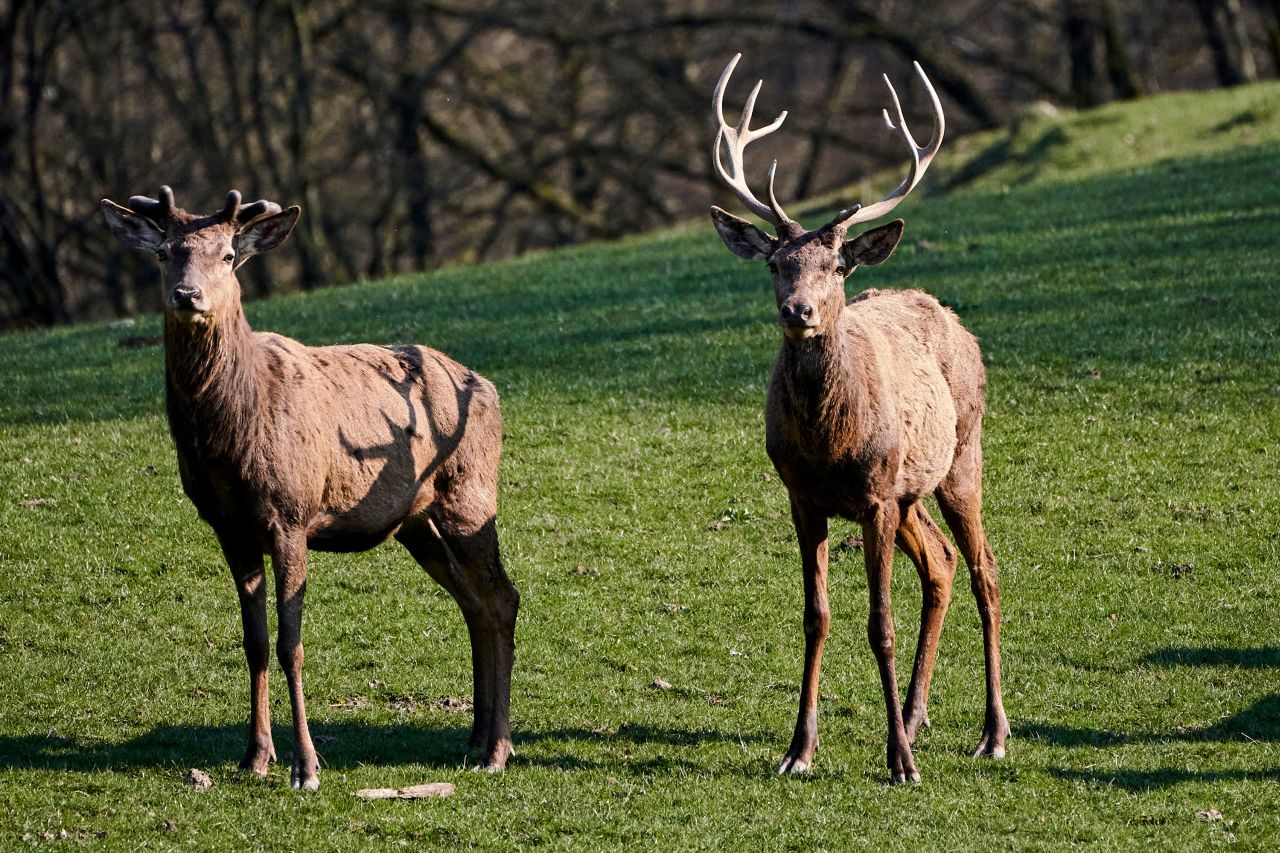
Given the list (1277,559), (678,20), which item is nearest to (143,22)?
(678,20)

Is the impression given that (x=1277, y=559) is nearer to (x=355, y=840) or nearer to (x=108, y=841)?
(x=355, y=840)

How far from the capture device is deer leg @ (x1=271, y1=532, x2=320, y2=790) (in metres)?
8.36

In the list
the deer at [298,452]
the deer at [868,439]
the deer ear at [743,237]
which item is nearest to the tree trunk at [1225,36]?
the deer at [868,439]

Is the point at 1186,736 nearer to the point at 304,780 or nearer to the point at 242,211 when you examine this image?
the point at 304,780

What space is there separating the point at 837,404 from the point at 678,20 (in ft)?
86.5

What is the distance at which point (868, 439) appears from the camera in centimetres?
876

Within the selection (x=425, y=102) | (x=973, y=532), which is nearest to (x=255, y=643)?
(x=973, y=532)

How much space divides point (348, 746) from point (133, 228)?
3.09m

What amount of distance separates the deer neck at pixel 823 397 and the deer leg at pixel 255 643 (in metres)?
2.93

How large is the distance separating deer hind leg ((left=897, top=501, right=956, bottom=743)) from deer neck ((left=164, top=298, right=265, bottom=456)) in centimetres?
385

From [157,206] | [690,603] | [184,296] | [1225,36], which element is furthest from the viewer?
[1225,36]

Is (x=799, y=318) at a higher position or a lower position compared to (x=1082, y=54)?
lower

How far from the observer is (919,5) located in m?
37.7

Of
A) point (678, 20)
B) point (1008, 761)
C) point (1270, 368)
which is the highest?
point (678, 20)
